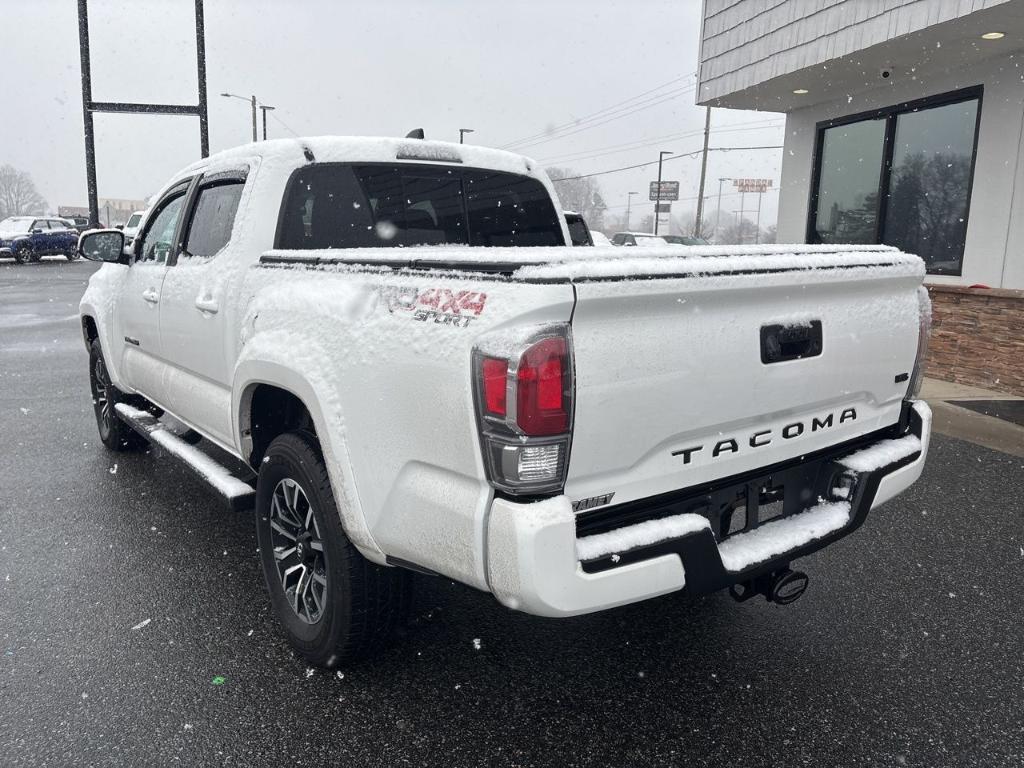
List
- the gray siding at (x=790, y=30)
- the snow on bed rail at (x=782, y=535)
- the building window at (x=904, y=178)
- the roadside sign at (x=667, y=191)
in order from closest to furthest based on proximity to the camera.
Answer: the snow on bed rail at (x=782, y=535), the gray siding at (x=790, y=30), the building window at (x=904, y=178), the roadside sign at (x=667, y=191)

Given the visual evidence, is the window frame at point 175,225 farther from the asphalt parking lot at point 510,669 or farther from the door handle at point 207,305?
the asphalt parking lot at point 510,669

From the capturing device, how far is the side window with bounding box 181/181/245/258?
12.0 ft

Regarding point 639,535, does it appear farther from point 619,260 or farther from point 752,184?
point 752,184

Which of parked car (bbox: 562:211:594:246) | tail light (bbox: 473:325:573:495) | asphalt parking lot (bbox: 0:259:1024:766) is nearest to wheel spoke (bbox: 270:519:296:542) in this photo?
asphalt parking lot (bbox: 0:259:1024:766)

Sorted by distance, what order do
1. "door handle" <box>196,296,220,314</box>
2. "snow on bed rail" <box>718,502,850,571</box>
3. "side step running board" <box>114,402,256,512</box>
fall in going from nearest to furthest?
"snow on bed rail" <box>718,502,850,571</box> → "side step running board" <box>114,402,256,512</box> → "door handle" <box>196,296,220,314</box>

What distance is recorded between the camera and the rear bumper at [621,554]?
77.3 inches

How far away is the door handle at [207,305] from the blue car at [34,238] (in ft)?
101

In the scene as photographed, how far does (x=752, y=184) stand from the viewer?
417ft

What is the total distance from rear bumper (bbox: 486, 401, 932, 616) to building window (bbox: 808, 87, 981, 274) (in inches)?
356

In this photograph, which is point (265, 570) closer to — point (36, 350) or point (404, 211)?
point (404, 211)

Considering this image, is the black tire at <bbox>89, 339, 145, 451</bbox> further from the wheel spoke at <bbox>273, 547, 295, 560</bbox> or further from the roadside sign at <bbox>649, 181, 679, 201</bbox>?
the roadside sign at <bbox>649, 181, 679, 201</bbox>

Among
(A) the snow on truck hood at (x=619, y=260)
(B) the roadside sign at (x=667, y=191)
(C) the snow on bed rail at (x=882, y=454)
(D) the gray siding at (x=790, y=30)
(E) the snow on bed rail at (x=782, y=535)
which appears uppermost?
(B) the roadside sign at (x=667, y=191)

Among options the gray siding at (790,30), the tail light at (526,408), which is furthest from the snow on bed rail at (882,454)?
the gray siding at (790,30)

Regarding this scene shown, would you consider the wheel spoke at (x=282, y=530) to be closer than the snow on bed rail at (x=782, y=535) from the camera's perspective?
No
